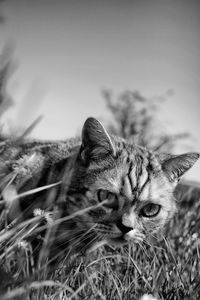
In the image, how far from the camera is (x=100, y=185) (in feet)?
8.20

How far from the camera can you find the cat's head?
238 cm

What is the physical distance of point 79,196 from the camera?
246cm

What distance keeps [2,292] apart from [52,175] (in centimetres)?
144

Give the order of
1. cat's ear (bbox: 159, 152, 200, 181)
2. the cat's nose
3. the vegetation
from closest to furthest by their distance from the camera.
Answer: the vegetation, the cat's nose, cat's ear (bbox: 159, 152, 200, 181)

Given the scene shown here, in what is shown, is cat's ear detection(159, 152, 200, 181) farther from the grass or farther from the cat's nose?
the cat's nose

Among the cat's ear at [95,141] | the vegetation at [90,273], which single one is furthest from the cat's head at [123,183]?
the vegetation at [90,273]

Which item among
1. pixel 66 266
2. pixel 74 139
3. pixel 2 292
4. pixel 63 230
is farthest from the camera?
pixel 74 139

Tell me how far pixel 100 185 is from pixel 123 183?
0.47 ft

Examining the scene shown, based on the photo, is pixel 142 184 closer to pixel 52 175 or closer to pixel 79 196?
pixel 79 196

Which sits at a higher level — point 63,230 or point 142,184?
point 142,184

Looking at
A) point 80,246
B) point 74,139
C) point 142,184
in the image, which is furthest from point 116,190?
point 74,139

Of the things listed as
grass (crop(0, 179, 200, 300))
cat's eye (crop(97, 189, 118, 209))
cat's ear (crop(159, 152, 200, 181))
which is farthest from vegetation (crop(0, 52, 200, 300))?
cat's ear (crop(159, 152, 200, 181))

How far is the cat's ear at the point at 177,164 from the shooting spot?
2861mm

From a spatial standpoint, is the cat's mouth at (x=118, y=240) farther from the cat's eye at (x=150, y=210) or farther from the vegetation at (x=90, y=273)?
the cat's eye at (x=150, y=210)
